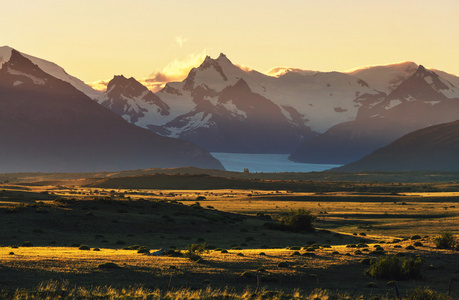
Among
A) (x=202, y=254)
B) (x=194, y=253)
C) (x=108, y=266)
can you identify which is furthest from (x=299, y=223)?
(x=108, y=266)

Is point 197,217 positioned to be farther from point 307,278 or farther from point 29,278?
point 29,278

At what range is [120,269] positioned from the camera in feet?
131

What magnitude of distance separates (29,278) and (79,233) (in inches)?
1361

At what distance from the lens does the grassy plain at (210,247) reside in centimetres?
3675

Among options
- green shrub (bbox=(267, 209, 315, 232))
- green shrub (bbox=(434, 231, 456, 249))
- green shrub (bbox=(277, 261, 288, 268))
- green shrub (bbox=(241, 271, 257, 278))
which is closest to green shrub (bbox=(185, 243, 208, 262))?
green shrub (bbox=(277, 261, 288, 268))

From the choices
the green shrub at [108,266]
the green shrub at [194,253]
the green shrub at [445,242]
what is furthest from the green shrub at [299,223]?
the green shrub at [108,266]

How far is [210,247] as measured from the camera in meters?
58.5

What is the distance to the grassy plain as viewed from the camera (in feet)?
121

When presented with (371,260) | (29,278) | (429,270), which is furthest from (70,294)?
(429,270)

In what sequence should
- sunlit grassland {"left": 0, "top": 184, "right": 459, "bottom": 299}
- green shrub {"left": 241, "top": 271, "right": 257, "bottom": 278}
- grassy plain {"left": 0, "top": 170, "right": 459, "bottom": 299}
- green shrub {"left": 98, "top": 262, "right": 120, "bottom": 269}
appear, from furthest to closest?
green shrub {"left": 241, "top": 271, "right": 257, "bottom": 278} < green shrub {"left": 98, "top": 262, "right": 120, "bottom": 269} < grassy plain {"left": 0, "top": 170, "right": 459, "bottom": 299} < sunlit grassland {"left": 0, "top": 184, "right": 459, "bottom": 299}

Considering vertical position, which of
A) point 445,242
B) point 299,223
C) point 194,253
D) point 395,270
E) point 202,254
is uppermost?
point 299,223

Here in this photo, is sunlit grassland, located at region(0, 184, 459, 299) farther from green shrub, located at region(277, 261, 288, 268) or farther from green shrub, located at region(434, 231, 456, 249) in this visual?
green shrub, located at region(434, 231, 456, 249)

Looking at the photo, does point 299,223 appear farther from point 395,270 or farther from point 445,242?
point 395,270

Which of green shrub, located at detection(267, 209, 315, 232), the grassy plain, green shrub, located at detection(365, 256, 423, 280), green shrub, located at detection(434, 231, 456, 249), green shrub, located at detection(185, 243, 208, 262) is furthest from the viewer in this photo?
green shrub, located at detection(267, 209, 315, 232)
